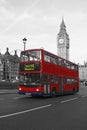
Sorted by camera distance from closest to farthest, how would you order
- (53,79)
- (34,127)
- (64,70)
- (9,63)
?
(34,127) → (53,79) → (64,70) → (9,63)

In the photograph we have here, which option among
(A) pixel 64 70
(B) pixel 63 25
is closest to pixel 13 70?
(B) pixel 63 25

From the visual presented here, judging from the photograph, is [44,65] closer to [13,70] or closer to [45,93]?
[45,93]

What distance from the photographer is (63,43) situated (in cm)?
17162

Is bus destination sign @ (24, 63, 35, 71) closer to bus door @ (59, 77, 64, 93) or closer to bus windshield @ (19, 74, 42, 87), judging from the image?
bus windshield @ (19, 74, 42, 87)

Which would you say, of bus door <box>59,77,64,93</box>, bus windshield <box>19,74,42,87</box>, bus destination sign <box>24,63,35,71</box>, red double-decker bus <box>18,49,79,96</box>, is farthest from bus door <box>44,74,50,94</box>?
bus door <box>59,77,64,93</box>

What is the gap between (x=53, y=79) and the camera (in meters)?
21.1

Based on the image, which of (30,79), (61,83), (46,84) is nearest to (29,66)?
(30,79)

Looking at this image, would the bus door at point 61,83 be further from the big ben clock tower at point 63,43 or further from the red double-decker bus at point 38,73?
the big ben clock tower at point 63,43

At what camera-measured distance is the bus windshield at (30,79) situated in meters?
18.9

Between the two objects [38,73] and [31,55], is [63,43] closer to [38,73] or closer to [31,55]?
[31,55]

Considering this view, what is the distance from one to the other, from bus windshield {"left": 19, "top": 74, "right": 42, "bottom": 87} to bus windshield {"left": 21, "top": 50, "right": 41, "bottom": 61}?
1254 mm

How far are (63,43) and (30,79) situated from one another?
6063 inches

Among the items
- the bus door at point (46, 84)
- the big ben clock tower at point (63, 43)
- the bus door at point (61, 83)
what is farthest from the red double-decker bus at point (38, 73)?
the big ben clock tower at point (63, 43)

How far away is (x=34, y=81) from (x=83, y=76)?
6883 inches
